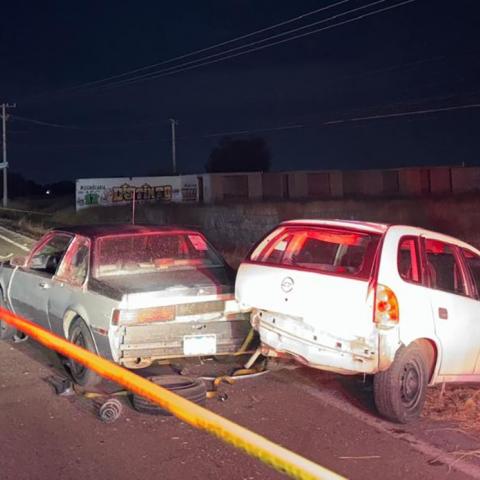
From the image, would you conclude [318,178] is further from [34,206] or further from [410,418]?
[410,418]

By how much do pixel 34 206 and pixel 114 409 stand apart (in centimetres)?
6656

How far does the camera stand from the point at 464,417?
20.1ft

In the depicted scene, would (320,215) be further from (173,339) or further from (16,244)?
(173,339)

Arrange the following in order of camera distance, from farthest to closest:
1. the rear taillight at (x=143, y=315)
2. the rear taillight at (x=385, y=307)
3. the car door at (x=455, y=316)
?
the rear taillight at (x=143, y=315), the car door at (x=455, y=316), the rear taillight at (x=385, y=307)

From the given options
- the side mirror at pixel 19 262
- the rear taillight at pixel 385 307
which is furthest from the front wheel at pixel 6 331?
the rear taillight at pixel 385 307

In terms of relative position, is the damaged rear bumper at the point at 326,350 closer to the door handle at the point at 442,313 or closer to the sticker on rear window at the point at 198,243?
the door handle at the point at 442,313

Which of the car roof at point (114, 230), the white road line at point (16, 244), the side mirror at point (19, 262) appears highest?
the white road line at point (16, 244)

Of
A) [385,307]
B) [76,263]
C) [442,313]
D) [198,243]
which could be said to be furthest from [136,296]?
[442,313]

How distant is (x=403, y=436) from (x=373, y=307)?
102cm

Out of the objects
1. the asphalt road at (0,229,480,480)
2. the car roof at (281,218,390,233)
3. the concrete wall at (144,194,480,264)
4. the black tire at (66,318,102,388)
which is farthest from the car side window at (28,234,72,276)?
the concrete wall at (144,194,480,264)

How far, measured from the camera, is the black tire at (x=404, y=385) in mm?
5891

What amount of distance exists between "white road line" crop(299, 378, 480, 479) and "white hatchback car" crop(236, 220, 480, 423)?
17 cm

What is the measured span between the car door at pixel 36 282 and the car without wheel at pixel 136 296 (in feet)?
0.04

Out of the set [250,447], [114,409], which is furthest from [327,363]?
[250,447]
